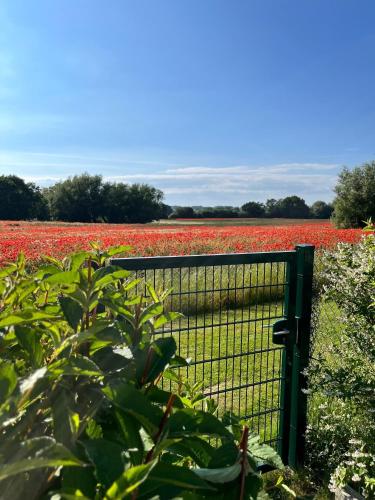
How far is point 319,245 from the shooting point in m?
12.8

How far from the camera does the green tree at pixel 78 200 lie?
215 ft

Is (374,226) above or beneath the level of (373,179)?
beneath

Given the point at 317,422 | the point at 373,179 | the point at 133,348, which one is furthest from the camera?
the point at 373,179

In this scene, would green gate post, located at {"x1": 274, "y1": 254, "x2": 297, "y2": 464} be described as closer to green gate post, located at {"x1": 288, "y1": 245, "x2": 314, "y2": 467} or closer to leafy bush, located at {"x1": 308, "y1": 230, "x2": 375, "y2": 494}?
green gate post, located at {"x1": 288, "y1": 245, "x2": 314, "y2": 467}

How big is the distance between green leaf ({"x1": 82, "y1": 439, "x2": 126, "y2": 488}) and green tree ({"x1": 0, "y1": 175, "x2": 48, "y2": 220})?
6528cm

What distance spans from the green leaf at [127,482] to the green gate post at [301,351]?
258 centimetres

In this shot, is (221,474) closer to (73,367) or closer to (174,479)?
(174,479)

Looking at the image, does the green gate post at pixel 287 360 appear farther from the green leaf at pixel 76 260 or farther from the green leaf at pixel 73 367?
the green leaf at pixel 73 367

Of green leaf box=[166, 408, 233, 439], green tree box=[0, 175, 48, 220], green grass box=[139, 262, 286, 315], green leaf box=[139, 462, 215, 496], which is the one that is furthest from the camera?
green tree box=[0, 175, 48, 220]

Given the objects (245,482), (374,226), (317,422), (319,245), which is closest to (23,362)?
(245,482)

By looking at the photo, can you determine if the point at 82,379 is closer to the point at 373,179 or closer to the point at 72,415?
the point at 72,415

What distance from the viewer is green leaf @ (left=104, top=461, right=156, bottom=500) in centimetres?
52

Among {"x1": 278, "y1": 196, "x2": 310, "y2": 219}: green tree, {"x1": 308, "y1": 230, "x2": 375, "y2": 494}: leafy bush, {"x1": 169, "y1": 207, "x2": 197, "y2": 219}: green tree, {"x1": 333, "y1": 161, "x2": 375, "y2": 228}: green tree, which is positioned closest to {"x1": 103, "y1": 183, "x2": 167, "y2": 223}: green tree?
{"x1": 169, "y1": 207, "x2": 197, "y2": 219}: green tree

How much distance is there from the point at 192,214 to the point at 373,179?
39.0 meters
